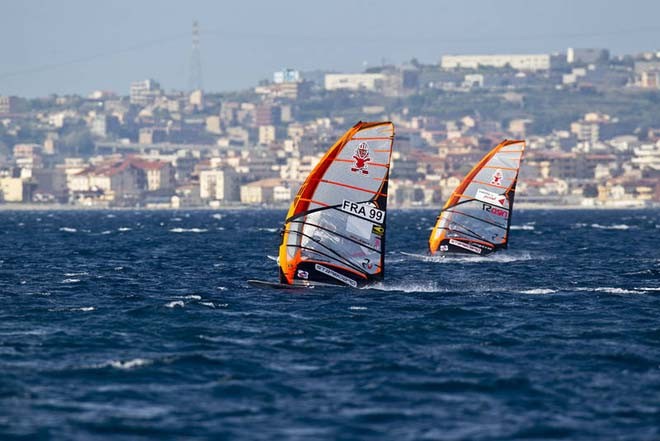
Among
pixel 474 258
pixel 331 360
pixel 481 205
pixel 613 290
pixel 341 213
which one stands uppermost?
pixel 341 213

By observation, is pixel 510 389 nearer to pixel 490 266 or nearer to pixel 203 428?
pixel 203 428

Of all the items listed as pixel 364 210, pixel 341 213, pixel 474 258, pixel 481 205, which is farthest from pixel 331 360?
pixel 481 205

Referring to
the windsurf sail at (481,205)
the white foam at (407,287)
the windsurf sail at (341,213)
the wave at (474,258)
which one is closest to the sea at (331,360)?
the white foam at (407,287)

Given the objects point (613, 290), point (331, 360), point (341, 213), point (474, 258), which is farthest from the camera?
point (474, 258)

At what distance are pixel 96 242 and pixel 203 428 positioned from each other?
7543 cm

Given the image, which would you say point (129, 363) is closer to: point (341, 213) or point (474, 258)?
point (341, 213)

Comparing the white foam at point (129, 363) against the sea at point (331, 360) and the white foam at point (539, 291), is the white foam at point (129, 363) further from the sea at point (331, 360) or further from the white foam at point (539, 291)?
the white foam at point (539, 291)

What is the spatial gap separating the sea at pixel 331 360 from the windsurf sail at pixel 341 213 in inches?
35.7

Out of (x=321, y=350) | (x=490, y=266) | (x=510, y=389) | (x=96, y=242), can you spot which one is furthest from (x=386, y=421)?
(x=96, y=242)

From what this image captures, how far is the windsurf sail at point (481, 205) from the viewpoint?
72.8m

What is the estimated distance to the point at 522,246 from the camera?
93.6 meters

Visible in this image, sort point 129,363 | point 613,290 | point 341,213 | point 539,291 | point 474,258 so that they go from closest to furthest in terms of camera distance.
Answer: point 129,363
point 341,213
point 539,291
point 613,290
point 474,258

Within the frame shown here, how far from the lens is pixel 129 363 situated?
1271 inches

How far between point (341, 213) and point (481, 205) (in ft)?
89.4
